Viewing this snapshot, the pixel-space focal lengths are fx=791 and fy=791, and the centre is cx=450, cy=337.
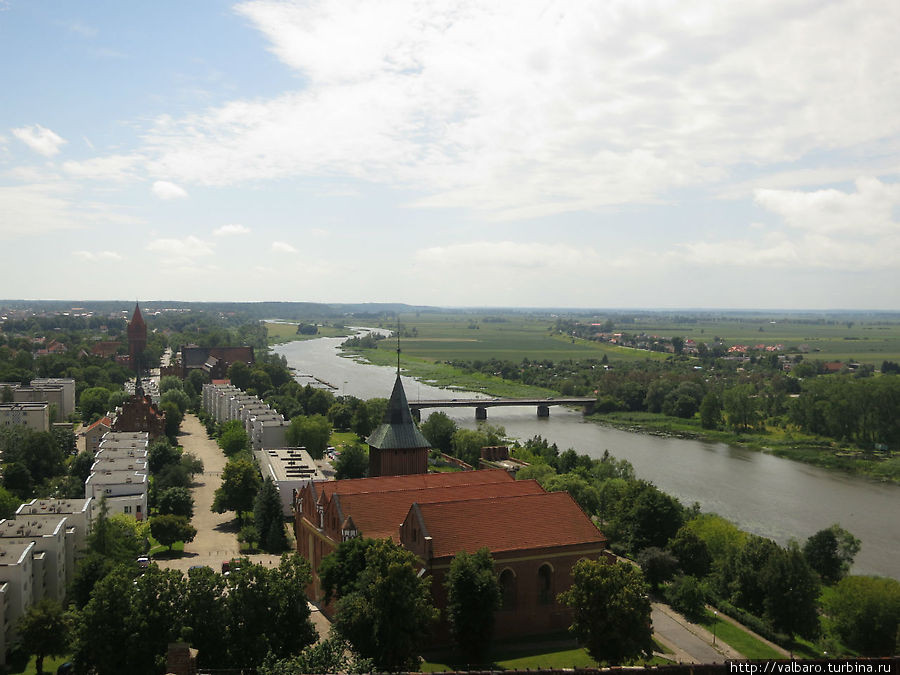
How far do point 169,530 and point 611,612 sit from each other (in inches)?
991

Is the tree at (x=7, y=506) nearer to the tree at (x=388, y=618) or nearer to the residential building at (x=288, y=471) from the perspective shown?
the residential building at (x=288, y=471)

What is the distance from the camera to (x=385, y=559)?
23578 mm

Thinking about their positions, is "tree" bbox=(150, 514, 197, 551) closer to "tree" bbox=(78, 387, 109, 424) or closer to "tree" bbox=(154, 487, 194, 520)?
"tree" bbox=(154, 487, 194, 520)

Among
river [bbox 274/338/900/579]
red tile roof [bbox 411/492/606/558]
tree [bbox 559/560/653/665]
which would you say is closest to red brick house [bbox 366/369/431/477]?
red tile roof [bbox 411/492/606/558]

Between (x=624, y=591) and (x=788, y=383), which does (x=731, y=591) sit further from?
(x=788, y=383)

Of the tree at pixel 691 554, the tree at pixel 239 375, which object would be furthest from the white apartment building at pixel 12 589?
the tree at pixel 239 375

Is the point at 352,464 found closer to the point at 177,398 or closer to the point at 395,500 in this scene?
the point at 395,500

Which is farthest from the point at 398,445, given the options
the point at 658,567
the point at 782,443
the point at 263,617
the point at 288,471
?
the point at 782,443

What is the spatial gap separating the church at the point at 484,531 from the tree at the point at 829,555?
514 inches

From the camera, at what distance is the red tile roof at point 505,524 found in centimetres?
2741

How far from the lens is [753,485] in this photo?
5728 cm

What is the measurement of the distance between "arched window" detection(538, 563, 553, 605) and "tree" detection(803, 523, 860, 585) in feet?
51.3

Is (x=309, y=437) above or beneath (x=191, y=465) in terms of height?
above

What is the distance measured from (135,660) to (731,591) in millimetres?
23799
